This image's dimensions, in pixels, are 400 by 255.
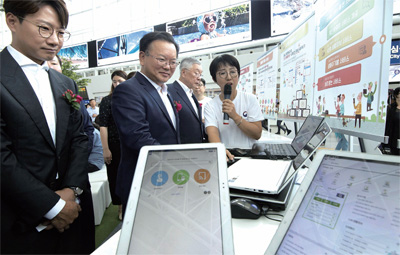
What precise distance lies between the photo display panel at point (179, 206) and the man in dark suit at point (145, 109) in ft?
1.67

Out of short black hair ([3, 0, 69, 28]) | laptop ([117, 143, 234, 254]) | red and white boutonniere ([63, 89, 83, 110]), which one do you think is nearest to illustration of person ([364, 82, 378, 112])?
laptop ([117, 143, 234, 254])

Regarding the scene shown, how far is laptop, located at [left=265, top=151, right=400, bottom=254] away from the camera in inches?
→ 14.6

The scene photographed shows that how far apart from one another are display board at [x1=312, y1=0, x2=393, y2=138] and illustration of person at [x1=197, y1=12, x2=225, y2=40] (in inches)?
211

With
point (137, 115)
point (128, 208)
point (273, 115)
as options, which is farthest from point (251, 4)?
point (128, 208)

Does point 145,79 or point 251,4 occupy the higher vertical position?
point 251,4

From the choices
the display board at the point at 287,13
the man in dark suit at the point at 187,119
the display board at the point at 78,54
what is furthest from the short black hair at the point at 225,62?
the display board at the point at 78,54

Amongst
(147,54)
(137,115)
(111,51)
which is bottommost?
(137,115)

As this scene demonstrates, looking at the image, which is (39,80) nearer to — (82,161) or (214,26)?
(82,161)

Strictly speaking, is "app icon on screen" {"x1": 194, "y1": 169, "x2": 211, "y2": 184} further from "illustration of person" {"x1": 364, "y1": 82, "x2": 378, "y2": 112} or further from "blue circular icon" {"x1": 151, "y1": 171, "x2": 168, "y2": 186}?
"illustration of person" {"x1": 364, "y1": 82, "x2": 378, "y2": 112}

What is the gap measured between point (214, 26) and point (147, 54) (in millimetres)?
5983

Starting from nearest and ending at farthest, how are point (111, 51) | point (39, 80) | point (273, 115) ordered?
point (39, 80)
point (273, 115)
point (111, 51)

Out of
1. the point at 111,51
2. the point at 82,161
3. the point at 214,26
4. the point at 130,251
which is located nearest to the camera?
the point at 130,251

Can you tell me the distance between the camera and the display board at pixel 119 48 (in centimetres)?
804

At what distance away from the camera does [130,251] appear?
18.8 inches
